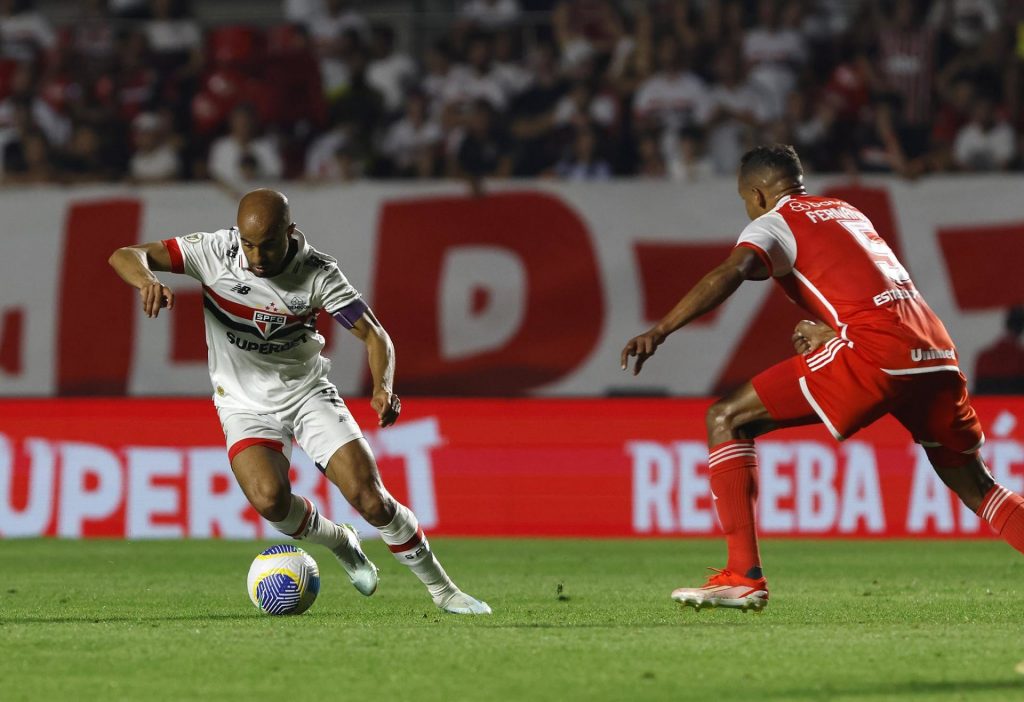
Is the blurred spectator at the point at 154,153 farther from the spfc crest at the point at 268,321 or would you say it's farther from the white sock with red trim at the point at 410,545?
the white sock with red trim at the point at 410,545

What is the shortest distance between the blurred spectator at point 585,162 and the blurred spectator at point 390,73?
214 cm

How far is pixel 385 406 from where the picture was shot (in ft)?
24.7

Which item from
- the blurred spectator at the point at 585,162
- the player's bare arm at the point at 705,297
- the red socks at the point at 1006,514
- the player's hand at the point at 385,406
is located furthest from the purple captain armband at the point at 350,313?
the blurred spectator at the point at 585,162

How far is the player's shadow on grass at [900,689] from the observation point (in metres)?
5.63

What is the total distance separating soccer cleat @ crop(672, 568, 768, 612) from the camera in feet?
25.3

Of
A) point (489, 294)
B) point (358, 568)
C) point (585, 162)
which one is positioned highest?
point (585, 162)

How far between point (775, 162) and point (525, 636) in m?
2.50

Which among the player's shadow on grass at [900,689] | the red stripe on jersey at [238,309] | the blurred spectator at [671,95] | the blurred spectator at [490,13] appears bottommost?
the player's shadow on grass at [900,689]

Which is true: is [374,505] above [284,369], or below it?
below

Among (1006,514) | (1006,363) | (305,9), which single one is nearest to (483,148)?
(305,9)

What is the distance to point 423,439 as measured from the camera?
14312mm

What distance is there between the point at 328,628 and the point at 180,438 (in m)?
6.93

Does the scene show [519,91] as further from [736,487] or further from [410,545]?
[736,487]

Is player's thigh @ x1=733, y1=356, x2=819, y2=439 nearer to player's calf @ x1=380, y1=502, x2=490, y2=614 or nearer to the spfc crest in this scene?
player's calf @ x1=380, y1=502, x2=490, y2=614
